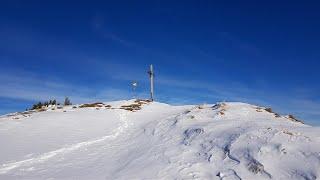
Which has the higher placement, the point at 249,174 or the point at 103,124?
the point at 103,124

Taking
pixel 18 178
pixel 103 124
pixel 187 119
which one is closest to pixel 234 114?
pixel 187 119

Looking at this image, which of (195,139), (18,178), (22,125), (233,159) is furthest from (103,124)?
(233,159)

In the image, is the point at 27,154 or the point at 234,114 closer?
the point at 27,154

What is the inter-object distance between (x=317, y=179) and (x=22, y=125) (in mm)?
21023

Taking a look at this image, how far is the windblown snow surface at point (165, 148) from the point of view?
47.6ft

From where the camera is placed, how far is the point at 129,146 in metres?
20.9

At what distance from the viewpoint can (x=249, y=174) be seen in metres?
14.1

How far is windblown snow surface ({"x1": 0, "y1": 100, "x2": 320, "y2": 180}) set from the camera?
14500mm

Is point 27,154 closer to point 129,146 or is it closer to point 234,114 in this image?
point 129,146

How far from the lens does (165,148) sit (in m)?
19.1

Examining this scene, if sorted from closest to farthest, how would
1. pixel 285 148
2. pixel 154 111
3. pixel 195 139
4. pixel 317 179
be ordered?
pixel 317 179 → pixel 285 148 → pixel 195 139 → pixel 154 111

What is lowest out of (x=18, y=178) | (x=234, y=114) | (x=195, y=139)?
(x=18, y=178)

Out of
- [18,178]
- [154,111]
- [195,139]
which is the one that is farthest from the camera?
[154,111]

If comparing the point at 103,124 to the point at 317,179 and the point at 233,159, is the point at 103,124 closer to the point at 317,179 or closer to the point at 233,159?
the point at 233,159
